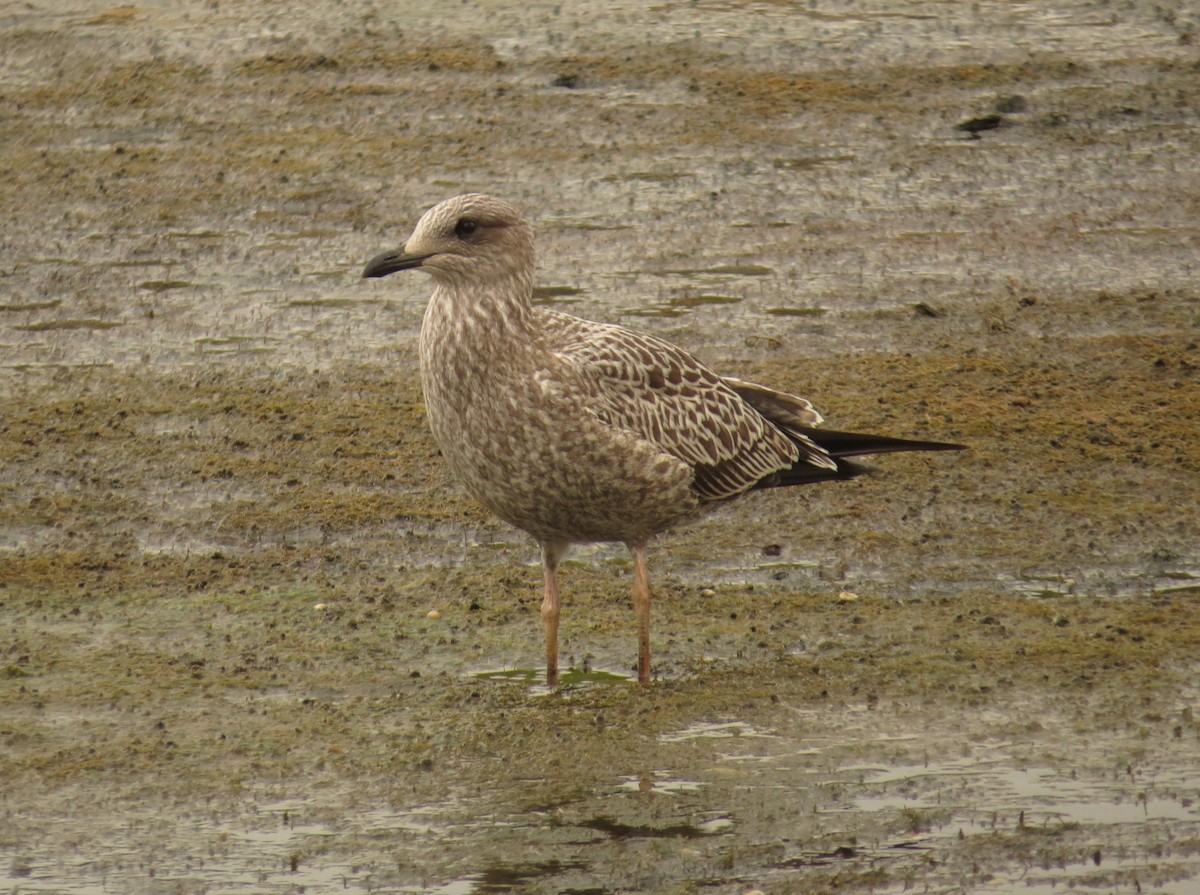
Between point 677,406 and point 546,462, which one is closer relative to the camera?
point 546,462

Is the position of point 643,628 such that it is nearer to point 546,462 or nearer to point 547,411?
point 546,462

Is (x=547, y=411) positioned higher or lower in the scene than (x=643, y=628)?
higher

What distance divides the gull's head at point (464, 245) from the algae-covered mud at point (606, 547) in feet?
4.76

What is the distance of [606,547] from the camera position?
878 cm

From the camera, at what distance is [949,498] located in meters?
8.97

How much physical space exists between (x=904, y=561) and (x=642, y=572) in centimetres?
146

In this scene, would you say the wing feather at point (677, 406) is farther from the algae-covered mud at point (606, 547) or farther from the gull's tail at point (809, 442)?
the algae-covered mud at point (606, 547)

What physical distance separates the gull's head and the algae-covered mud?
1451 millimetres

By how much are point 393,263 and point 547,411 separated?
854 mm

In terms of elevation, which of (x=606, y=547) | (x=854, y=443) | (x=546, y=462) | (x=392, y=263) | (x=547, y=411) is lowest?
(x=606, y=547)

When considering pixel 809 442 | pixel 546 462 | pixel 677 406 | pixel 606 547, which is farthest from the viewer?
pixel 606 547

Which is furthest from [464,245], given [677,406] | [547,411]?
[677,406]

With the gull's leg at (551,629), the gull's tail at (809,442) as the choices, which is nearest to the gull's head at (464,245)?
the gull's leg at (551,629)

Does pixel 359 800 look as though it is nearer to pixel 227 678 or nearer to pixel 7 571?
pixel 227 678
